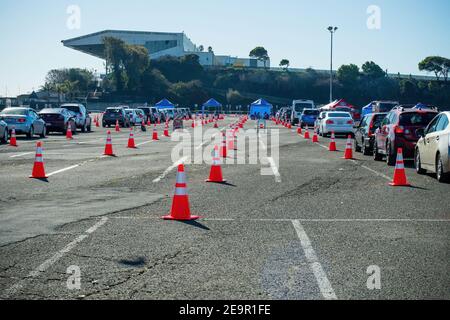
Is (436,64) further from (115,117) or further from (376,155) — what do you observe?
(376,155)

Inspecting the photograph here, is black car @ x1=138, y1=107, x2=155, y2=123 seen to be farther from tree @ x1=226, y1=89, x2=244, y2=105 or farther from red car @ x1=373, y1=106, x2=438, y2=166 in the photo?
tree @ x1=226, y1=89, x2=244, y2=105

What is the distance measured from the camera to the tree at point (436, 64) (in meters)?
171

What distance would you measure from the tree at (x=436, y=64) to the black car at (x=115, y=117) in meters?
131

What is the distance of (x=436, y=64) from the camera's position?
171m

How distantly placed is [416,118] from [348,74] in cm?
14969

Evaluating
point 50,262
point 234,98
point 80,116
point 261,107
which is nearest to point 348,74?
point 234,98

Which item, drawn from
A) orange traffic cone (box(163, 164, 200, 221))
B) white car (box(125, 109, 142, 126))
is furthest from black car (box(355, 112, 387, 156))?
white car (box(125, 109, 142, 126))

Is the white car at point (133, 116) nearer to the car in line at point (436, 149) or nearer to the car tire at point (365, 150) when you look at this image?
the car tire at point (365, 150)

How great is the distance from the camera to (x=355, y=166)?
1948 cm

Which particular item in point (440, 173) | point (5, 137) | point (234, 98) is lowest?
point (440, 173)

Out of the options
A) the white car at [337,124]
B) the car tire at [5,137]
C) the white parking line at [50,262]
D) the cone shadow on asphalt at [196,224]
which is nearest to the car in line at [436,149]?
the cone shadow on asphalt at [196,224]

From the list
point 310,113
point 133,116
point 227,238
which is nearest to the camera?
point 227,238
